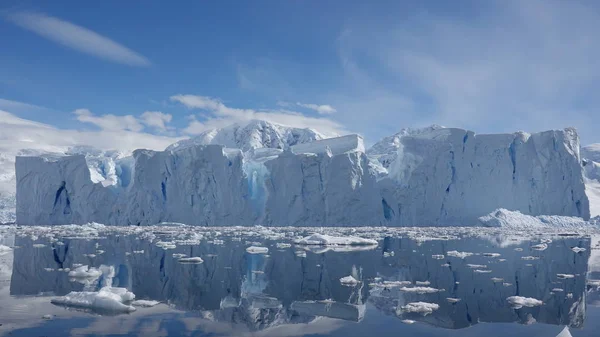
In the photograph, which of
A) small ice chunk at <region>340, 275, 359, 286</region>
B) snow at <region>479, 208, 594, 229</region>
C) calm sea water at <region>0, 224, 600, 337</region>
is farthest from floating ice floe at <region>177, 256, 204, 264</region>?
snow at <region>479, 208, 594, 229</region>

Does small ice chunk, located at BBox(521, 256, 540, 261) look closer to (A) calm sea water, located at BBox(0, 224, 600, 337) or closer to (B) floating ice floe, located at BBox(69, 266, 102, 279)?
(A) calm sea water, located at BBox(0, 224, 600, 337)

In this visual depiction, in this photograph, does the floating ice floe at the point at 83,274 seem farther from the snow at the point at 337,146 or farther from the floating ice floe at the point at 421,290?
the snow at the point at 337,146

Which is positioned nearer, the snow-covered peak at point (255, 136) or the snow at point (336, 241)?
the snow at point (336, 241)

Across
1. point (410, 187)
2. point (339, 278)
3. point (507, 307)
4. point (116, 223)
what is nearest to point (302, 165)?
point (410, 187)

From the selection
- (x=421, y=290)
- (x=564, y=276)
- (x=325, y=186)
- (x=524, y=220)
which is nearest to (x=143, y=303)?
(x=421, y=290)

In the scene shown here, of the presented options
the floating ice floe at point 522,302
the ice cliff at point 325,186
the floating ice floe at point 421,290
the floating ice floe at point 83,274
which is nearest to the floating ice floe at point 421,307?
the floating ice floe at point 421,290

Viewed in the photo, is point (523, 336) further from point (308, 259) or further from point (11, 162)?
point (11, 162)
